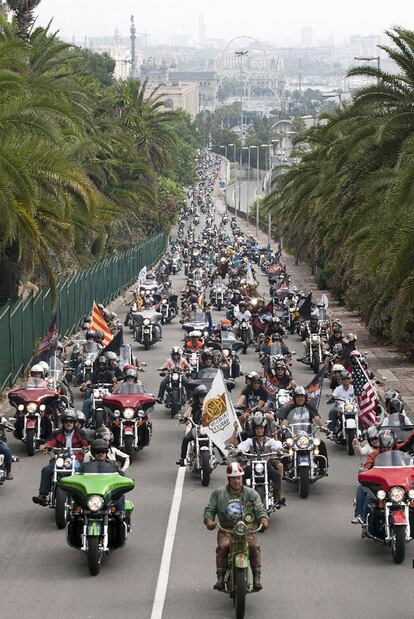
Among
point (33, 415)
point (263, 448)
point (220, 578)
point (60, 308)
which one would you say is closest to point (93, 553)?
point (220, 578)

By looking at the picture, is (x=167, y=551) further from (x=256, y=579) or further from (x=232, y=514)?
(x=256, y=579)

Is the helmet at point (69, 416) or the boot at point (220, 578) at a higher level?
the helmet at point (69, 416)

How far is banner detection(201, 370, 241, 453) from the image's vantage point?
741 inches

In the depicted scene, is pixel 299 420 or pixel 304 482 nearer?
pixel 304 482

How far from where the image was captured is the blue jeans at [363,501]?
1656 centimetres

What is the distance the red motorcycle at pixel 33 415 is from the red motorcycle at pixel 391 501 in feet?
27.0

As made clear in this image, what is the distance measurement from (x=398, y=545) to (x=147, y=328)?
27964mm

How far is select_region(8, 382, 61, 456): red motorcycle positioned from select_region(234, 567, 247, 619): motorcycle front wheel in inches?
409

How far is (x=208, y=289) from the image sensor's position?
216 feet

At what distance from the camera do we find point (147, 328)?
43.4 metres

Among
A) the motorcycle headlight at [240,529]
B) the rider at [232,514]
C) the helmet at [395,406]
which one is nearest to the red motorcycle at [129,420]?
the helmet at [395,406]

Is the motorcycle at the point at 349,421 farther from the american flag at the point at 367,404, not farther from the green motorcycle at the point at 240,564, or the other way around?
the green motorcycle at the point at 240,564

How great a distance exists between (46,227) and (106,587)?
23.6 metres

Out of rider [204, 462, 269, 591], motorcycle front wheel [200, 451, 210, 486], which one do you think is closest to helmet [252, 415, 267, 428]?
motorcycle front wheel [200, 451, 210, 486]
